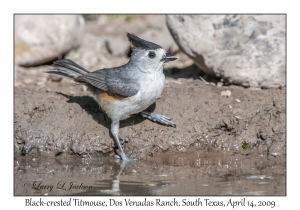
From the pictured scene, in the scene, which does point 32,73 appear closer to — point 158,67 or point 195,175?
point 158,67

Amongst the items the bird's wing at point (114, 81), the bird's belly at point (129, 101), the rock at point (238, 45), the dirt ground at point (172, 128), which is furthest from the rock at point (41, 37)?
the bird's belly at point (129, 101)

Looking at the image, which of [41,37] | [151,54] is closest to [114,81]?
[151,54]

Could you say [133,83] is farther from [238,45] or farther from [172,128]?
[238,45]

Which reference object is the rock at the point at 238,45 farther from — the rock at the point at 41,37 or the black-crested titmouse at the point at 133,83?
the rock at the point at 41,37

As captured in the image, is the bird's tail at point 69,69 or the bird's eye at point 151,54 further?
the bird's tail at point 69,69

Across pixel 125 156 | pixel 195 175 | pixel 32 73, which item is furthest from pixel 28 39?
pixel 195 175

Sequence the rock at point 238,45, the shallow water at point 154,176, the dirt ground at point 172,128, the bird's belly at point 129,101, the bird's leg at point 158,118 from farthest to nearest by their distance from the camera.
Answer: the rock at point 238,45, the bird's leg at point 158,118, the dirt ground at point 172,128, the bird's belly at point 129,101, the shallow water at point 154,176
